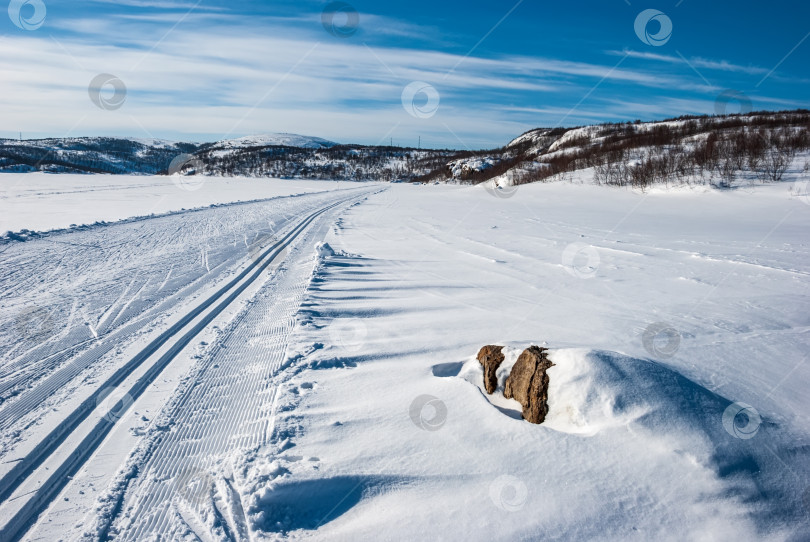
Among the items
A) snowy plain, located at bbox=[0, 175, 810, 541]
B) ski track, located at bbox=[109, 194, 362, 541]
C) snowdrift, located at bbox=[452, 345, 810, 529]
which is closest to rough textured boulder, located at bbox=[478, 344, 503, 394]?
snowy plain, located at bbox=[0, 175, 810, 541]

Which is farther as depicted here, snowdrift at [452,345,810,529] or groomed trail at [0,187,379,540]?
groomed trail at [0,187,379,540]

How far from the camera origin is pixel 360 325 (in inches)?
189

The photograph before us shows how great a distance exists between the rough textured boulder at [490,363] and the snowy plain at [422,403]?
10 cm

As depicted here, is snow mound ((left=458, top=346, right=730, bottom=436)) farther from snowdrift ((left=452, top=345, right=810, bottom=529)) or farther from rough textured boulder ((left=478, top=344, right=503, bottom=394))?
rough textured boulder ((left=478, top=344, right=503, bottom=394))

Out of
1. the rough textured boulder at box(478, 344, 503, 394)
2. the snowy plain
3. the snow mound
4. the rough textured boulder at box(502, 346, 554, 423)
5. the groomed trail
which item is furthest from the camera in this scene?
the rough textured boulder at box(478, 344, 503, 394)

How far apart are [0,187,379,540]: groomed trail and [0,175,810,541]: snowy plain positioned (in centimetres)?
3

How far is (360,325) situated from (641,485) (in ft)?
10.3

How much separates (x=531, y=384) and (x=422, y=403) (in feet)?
2.50

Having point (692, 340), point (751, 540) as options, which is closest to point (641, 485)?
point (751, 540)

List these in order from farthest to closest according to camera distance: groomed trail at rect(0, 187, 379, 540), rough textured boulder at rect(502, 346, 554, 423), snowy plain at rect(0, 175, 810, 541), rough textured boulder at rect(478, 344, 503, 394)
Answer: rough textured boulder at rect(478, 344, 503, 394) → rough textured boulder at rect(502, 346, 554, 423) → groomed trail at rect(0, 187, 379, 540) → snowy plain at rect(0, 175, 810, 541)

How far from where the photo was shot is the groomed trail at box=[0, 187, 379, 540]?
2652 millimetres

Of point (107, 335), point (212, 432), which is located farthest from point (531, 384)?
point (107, 335)

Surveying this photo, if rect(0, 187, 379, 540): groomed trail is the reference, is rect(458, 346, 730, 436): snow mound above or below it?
above

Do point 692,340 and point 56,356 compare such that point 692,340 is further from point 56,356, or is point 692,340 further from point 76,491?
point 56,356
